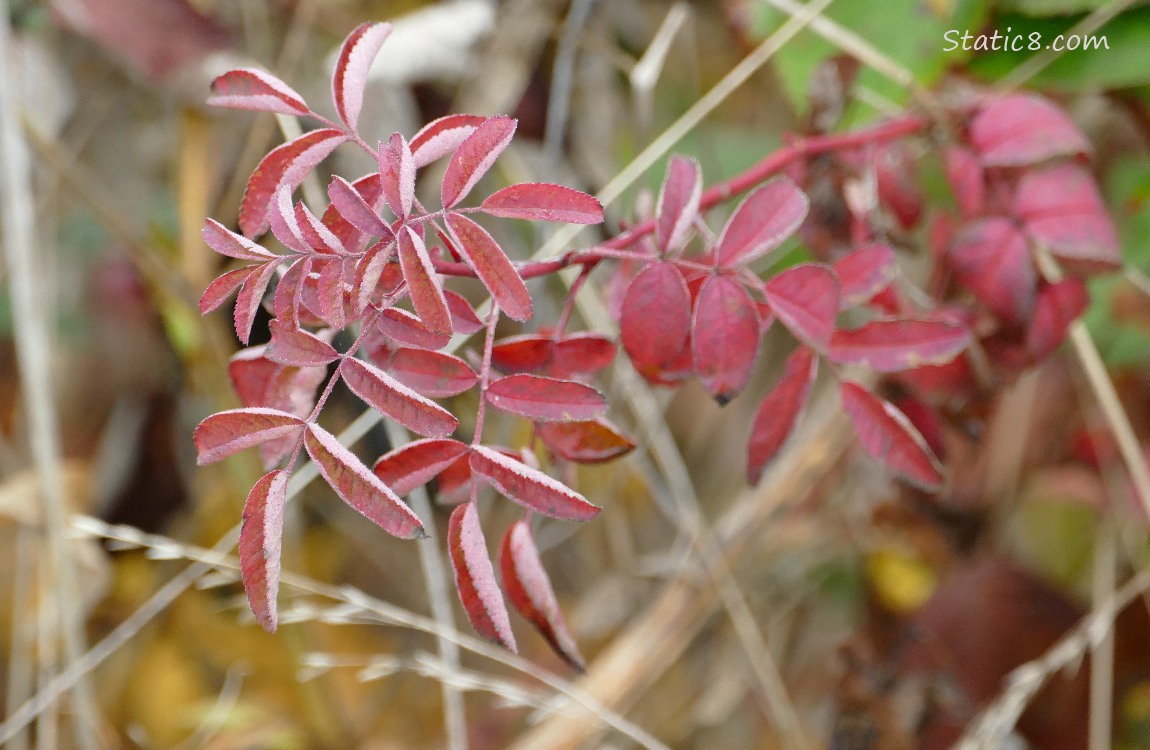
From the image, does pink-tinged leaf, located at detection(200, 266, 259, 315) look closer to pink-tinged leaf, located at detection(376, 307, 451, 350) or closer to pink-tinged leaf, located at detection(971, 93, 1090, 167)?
pink-tinged leaf, located at detection(376, 307, 451, 350)

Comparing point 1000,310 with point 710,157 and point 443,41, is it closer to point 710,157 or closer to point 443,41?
point 710,157

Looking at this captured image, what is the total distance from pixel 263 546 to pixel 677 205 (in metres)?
0.23

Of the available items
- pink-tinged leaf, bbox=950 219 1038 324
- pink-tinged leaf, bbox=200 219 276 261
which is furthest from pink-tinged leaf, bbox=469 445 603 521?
pink-tinged leaf, bbox=950 219 1038 324

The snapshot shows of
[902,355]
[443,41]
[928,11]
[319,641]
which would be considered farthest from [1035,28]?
[319,641]

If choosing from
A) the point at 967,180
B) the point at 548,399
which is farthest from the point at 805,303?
the point at 967,180

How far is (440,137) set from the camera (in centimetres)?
39

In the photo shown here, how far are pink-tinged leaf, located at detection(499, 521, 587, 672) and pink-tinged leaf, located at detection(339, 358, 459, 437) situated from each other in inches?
3.9

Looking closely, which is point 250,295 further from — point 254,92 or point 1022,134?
point 1022,134

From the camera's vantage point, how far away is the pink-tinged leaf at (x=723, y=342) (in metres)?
0.43

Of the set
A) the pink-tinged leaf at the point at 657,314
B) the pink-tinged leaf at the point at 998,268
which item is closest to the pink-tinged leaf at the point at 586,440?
the pink-tinged leaf at the point at 657,314

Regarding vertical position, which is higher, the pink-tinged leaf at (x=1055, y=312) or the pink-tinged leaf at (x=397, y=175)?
the pink-tinged leaf at (x=397, y=175)

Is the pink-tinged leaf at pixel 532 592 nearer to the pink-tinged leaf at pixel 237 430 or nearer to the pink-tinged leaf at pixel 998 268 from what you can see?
the pink-tinged leaf at pixel 237 430

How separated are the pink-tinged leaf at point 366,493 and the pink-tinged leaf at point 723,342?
0.16 m

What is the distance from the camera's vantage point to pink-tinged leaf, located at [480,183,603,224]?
0.35 meters
